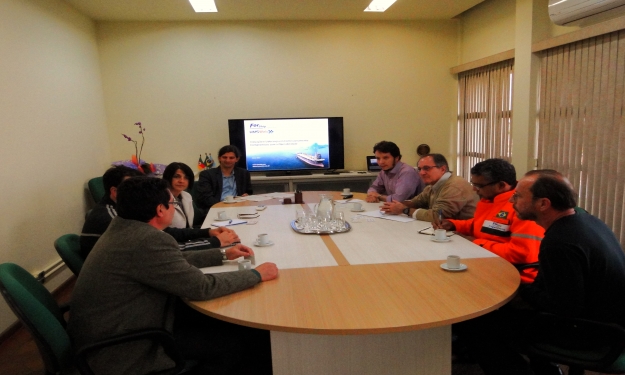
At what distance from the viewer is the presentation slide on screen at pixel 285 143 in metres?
5.50

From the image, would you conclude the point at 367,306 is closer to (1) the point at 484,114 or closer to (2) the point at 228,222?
(2) the point at 228,222

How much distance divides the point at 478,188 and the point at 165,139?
4305mm

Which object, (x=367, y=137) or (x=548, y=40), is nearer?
(x=548, y=40)

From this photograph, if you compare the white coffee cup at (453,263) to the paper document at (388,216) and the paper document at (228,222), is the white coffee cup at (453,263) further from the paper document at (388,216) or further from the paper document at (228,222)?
the paper document at (228,222)

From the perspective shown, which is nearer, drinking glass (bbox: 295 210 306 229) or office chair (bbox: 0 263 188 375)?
office chair (bbox: 0 263 188 375)

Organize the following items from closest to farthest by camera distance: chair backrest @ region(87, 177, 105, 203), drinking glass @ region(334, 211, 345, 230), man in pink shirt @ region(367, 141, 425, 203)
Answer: drinking glass @ region(334, 211, 345, 230)
man in pink shirt @ region(367, 141, 425, 203)
chair backrest @ region(87, 177, 105, 203)

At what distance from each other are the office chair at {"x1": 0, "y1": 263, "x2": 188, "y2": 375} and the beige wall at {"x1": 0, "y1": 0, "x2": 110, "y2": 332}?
1.83 meters

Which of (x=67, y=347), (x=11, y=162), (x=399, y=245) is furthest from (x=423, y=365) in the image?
(x=11, y=162)

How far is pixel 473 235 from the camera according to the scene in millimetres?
2658

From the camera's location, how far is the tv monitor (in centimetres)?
549

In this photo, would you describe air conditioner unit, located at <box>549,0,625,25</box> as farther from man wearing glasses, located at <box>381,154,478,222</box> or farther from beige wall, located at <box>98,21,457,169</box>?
beige wall, located at <box>98,21,457,169</box>

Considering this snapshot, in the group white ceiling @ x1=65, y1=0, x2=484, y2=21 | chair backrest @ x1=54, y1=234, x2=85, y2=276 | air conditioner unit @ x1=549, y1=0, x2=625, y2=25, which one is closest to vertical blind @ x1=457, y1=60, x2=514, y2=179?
white ceiling @ x1=65, y1=0, x2=484, y2=21

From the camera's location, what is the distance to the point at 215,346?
1.78 m

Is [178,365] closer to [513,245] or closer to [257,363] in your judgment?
[257,363]
